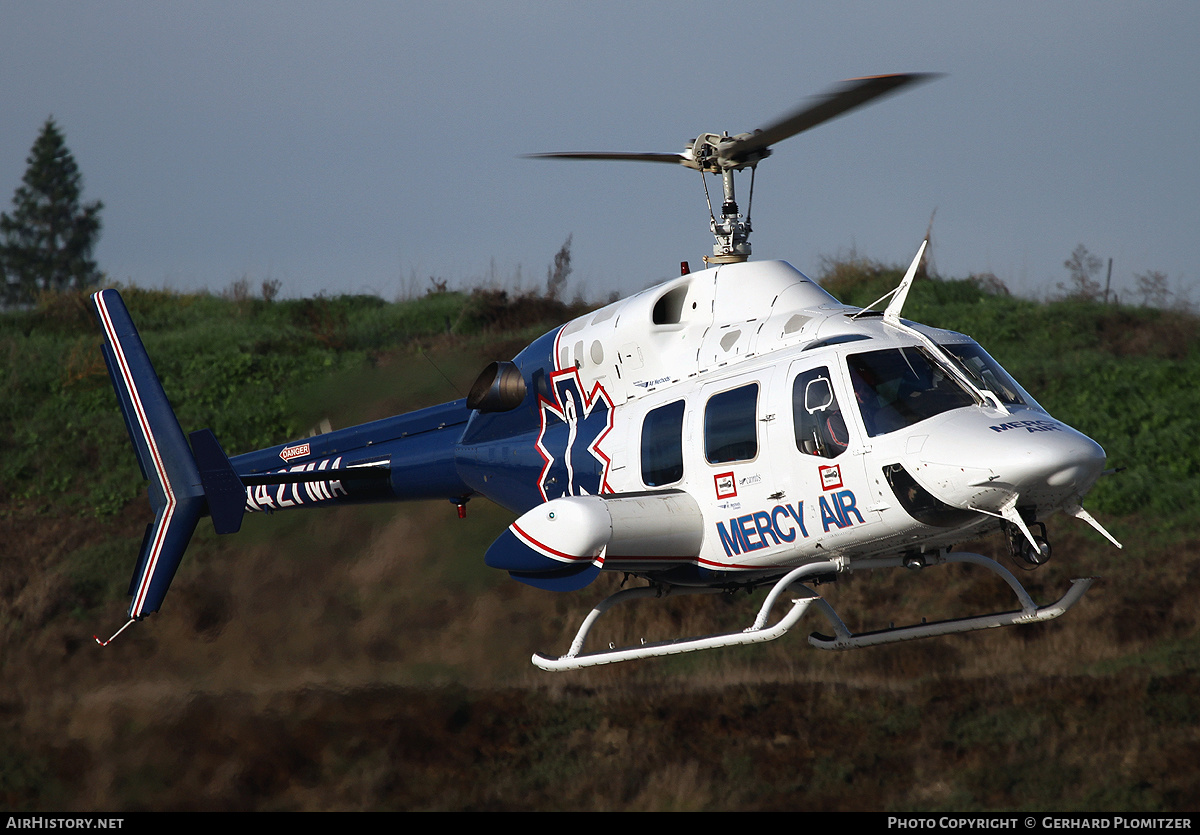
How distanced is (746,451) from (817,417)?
1.92ft

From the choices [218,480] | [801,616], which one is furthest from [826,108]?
Answer: [218,480]

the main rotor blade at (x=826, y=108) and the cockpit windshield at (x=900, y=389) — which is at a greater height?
the main rotor blade at (x=826, y=108)

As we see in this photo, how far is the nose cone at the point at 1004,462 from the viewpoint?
22.3 ft

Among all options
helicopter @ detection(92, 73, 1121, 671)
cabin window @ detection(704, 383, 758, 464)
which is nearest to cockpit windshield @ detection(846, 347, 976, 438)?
helicopter @ detection(92, 73, 1121, 671)

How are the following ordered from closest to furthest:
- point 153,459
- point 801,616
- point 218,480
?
point 801,616 → point 218,480 → point 153,459

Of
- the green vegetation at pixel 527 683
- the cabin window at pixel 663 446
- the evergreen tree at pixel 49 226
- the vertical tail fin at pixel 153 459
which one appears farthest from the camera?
the evergreen tree at pixel 49 226

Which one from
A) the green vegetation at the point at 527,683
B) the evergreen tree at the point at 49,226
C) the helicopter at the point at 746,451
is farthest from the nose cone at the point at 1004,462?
the evergreen tree at the point at 49,226

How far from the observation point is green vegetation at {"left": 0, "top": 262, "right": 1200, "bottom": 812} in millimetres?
11891

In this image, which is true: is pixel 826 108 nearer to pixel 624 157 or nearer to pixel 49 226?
pixel 624 157

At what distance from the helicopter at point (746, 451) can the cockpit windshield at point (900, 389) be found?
1 cm

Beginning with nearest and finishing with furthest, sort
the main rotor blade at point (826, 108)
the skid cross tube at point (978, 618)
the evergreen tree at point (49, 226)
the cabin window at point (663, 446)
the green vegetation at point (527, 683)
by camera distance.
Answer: the main rotor blade at point (826, 108) < the skid cross tube at point (978, 618) < the cabin window at point (663, 446) < the green vegetation at point (527, 683) < the evergreen tree at point (49, 226)

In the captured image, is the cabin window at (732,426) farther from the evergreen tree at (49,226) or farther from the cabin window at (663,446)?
the evergreen tree at (49,226)

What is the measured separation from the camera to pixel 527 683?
41.1ft

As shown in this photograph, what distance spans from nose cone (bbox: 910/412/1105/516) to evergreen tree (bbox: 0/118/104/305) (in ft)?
142
